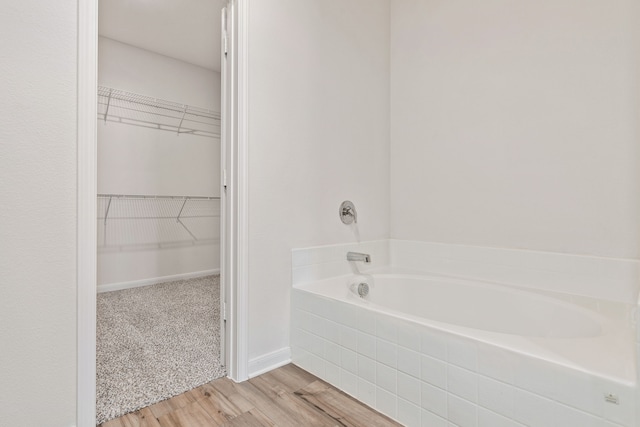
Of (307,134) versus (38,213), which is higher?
(307,134)

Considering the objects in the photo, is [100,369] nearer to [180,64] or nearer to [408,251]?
[408,251]

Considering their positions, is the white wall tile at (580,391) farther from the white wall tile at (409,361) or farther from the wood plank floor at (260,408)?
the wood plank floor at (260,408)

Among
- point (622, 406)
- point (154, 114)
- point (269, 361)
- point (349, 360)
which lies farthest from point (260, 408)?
point (154, 114)

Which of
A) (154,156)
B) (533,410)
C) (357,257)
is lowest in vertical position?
(533,410)

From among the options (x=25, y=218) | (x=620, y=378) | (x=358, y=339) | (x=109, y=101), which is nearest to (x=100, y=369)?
(x=25, y=218)

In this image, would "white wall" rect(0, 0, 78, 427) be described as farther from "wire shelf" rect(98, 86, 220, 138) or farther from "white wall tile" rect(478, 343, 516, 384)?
"wire shelf" rect(98, 86, 220, 138)

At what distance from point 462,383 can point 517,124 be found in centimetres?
148

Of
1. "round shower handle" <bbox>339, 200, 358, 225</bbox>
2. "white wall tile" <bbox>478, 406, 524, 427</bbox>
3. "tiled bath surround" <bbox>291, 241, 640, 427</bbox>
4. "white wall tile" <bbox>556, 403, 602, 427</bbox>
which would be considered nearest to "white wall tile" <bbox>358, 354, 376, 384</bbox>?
"tiled bath surround" <bbox>291, 241, 640, 427</bbox>

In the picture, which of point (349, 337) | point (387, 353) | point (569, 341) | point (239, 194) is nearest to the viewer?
point (569, 341)

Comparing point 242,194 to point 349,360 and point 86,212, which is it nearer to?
point 86,212

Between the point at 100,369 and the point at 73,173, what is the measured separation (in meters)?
1.19

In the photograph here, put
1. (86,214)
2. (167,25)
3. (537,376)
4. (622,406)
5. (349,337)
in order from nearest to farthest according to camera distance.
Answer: (622,406) → (537,376) → (86,214) → (349,337) → (167,25)

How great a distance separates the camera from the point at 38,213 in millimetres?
1129

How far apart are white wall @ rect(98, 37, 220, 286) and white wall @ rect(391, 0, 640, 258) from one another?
8.56ft
